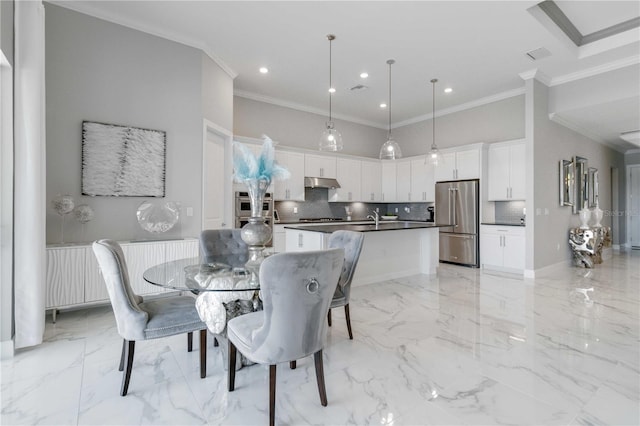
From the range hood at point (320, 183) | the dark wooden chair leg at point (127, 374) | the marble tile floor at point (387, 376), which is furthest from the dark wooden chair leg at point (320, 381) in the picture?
the range hood at point (320, 183)

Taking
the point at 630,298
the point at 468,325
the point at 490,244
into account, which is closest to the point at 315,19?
the point at 468,325

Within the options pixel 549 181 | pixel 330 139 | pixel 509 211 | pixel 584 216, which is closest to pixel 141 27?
pixel 330 139

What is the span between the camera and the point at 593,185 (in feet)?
22.8

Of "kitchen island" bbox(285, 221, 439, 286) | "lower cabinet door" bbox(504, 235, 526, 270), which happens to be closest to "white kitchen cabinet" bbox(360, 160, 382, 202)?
"kitchen island" bbox(285, 221, 439, 286)

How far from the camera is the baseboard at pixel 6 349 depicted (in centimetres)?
241

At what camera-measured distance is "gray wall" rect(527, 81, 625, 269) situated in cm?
520

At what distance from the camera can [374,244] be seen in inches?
188

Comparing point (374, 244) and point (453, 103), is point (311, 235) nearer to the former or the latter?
point (374, 244)

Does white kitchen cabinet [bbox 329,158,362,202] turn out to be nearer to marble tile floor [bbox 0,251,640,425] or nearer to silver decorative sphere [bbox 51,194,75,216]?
marble tile floor [bbox 0,251,640,425]

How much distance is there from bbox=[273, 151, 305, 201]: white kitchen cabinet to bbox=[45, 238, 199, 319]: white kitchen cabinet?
2774 millimetres

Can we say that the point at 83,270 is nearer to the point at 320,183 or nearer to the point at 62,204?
the point at 62,204

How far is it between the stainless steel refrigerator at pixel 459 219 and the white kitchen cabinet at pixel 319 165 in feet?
7.32

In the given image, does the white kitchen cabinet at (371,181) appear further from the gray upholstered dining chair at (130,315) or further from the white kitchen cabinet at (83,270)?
the gray upholstered dining chair at (130,315)

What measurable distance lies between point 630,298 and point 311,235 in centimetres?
412
